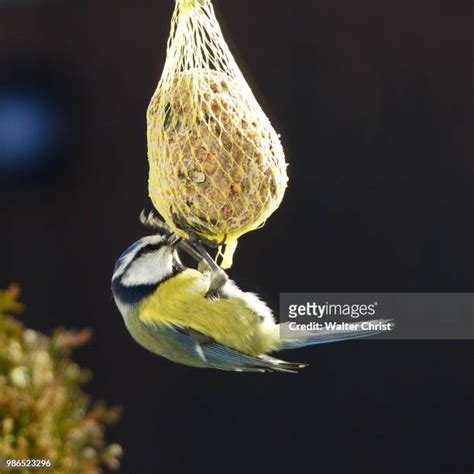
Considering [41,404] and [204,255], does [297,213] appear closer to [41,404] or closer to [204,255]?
[204,255]

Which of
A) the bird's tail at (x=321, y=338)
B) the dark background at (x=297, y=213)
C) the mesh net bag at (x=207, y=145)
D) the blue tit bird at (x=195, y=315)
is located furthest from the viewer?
the dark background at (x=297, y=213)

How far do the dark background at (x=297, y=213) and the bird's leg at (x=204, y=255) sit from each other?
102 centimetres

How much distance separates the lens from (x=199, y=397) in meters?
3.38

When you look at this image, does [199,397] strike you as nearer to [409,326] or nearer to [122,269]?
[409,326]

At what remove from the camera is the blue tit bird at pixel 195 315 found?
2.17 m

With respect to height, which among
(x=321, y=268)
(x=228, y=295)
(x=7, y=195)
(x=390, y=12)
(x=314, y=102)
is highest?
(x=390, y=12)

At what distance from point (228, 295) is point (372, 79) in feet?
4.66

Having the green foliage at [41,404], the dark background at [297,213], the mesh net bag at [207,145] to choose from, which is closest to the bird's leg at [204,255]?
the mesh net bag at [207,145]

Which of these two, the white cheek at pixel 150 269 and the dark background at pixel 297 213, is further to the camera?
the dark background at pixel 297 213

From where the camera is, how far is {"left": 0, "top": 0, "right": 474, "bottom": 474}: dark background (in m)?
3.26

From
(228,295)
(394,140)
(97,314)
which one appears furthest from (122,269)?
(394,140)

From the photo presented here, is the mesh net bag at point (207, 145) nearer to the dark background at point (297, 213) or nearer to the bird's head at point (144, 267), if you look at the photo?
the bird's head at point (144, 267)

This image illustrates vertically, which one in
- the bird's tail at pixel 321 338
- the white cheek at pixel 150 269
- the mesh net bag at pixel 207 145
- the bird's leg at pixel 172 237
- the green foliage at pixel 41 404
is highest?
the mesh net bag at pixel 207 145

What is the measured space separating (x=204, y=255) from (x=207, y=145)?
26 cm
